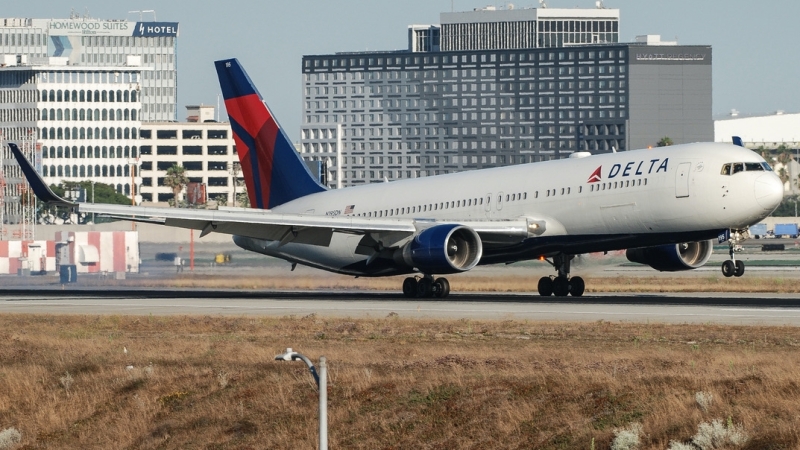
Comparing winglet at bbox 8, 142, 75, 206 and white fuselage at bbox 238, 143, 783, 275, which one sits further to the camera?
winglet at bbox 8, 142, 75, 206

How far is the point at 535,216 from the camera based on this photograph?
43.1 meters

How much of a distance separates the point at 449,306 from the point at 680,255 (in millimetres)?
9384

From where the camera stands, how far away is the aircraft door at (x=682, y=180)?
39344mm

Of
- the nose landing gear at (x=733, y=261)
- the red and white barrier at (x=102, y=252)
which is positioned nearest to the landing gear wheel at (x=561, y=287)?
the nose landing gear at (x=733, y=261)

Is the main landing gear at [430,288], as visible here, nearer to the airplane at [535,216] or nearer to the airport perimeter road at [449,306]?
the airplane at [535,216]

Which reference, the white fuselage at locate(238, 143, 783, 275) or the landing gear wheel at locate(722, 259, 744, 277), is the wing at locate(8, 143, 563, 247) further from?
the landing gear wheel at locate(722, 259, 744, 277)

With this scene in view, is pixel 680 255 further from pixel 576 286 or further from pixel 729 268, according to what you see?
pixel 729 268

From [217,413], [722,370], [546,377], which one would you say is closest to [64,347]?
[217,413]

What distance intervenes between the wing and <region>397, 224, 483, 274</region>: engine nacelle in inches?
19.3

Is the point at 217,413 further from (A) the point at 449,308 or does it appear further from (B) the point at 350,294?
(B) the point at 350,294

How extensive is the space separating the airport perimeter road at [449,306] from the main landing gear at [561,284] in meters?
0.78

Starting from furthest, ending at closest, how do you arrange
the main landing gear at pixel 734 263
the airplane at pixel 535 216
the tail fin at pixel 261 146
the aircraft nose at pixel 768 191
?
the tail fin at pixel 261 146 → the airplane at pixel 535 216 → the aircraft nose at pixel 768 191 → the main landing gear at pixel 734 263

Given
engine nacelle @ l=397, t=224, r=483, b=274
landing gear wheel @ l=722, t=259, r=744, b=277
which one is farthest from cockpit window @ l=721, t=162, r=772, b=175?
engine nacelle @ l=397, t=224, r=483, b=274

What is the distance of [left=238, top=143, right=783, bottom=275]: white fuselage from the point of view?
39.0 metres
